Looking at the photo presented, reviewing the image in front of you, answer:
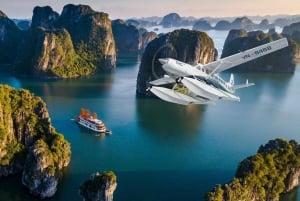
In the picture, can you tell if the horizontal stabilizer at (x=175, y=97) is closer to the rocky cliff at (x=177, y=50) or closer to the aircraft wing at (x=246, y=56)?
the aircraft wing at (x=246, y=56)

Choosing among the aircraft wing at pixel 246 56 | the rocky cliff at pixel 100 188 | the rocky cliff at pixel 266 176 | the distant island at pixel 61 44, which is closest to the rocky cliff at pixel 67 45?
Answer: the distant island at pixel 61 44

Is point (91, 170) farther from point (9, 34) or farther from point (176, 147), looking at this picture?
point (9, 34)

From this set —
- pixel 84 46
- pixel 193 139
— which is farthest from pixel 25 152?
pixel 84 46

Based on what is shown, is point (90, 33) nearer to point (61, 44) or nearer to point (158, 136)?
point (61, 44)

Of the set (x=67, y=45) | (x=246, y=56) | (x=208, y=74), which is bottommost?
(x=67, y=45)

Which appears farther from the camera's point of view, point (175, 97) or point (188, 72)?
point (175, 97)

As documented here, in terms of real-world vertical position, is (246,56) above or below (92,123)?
above

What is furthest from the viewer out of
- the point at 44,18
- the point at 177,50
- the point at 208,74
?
the point at 44,18

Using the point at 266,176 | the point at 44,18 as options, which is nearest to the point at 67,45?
the point at 44,18

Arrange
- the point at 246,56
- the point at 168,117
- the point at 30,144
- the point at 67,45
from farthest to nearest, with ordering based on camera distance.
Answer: the point at 67,45, the point at 168,117, the point at 30,144, the point at 246,56
